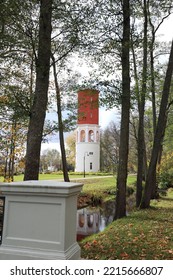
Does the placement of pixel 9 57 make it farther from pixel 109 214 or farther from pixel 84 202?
pixel 84 202

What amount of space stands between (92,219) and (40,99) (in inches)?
290

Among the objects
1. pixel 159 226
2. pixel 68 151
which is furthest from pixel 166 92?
pixel 68 151

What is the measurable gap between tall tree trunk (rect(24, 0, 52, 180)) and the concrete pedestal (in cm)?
241

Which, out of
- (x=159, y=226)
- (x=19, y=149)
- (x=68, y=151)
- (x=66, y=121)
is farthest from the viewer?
(x=68, y=151)

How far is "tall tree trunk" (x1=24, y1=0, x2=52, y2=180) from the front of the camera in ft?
19.7

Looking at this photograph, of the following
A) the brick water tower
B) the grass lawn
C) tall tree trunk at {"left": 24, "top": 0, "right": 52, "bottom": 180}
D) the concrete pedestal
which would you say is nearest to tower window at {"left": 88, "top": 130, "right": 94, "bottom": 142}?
the brick water tower

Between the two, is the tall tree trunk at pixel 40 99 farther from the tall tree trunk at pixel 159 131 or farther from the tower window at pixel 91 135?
the tower window at pixel 91 135

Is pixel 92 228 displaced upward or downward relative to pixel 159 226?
downward

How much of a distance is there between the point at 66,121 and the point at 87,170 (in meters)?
31.6

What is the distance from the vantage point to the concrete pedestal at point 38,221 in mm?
3352

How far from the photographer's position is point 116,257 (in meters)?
4.48

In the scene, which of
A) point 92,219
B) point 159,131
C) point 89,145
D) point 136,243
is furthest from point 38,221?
point 89,145
